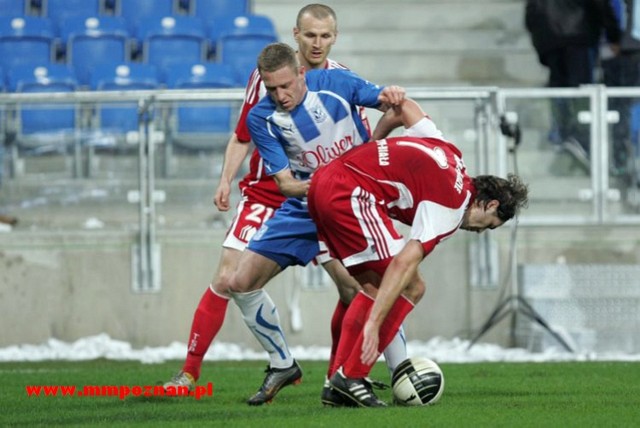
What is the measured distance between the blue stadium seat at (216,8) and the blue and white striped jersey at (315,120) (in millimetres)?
9212

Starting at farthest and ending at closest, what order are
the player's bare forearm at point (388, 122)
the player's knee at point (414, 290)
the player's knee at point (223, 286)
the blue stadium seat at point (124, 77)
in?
the blue stadium seat at point (124, 77) → the player's knee at point (223, 286) → the player's bare forearm at point (388, 122) → the player's knee at point (414, 290)

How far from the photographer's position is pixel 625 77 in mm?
13977

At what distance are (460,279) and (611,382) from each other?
388cm

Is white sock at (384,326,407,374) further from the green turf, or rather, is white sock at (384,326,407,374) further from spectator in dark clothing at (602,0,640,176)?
spectator in dark clothing at (602,0,640,176)

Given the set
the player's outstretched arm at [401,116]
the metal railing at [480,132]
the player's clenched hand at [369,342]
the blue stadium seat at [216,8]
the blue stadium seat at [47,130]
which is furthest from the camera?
the blue stadium seat at [216,8]

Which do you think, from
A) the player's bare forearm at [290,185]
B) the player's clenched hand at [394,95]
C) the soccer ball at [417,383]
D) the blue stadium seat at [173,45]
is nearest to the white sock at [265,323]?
the player's bare forearm at [290,185]

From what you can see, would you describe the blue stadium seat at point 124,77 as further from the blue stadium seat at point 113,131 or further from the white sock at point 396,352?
the white sock at point 396,352

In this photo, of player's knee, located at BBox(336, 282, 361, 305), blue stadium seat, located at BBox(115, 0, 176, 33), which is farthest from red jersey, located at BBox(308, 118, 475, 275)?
blue stadium seat, located at BBox(115, 0, 176, 33)

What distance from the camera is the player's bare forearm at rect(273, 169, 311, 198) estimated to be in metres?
7.64

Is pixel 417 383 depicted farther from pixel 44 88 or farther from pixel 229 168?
pixel 44 88

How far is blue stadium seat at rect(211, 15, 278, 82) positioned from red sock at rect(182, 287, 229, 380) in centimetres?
723

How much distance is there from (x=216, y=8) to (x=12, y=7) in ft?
7.96

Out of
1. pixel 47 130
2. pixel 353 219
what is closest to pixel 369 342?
pixel 353 219

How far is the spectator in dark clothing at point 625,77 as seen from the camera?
496 inches
